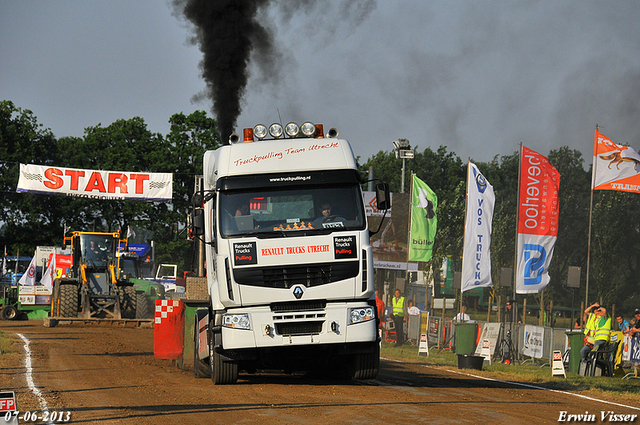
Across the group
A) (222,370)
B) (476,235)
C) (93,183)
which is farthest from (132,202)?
(222,370)

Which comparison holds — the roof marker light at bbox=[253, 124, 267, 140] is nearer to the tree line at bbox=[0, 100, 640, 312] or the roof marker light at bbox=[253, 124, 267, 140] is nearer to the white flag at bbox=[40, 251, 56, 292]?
the white flag at bbox=[40, 251, 56, 292]

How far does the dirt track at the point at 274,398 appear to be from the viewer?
864cm

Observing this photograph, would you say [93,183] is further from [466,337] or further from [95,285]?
[466,337]

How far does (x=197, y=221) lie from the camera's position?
11.8m

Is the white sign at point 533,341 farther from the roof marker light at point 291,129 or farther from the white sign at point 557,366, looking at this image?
the roof marker light at point 291,129

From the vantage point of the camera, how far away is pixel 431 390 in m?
11.7

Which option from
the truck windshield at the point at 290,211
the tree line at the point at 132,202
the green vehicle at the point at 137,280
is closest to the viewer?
the truck windshield at the point at 290,211

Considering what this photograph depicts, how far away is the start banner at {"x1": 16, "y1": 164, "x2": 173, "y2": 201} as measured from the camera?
31.8 meters

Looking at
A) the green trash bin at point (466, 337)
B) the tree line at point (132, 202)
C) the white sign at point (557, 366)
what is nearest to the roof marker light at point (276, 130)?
the white sign at point (557, 366)

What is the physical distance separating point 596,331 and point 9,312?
86.8ft

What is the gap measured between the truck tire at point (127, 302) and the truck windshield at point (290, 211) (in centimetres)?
1812

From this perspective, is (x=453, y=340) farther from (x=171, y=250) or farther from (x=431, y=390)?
(x=171, y=250)

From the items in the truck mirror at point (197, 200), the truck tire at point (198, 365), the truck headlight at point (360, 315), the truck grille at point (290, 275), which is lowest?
the truck tire at point (198, 365)

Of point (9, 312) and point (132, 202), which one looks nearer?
point (9, 312)
